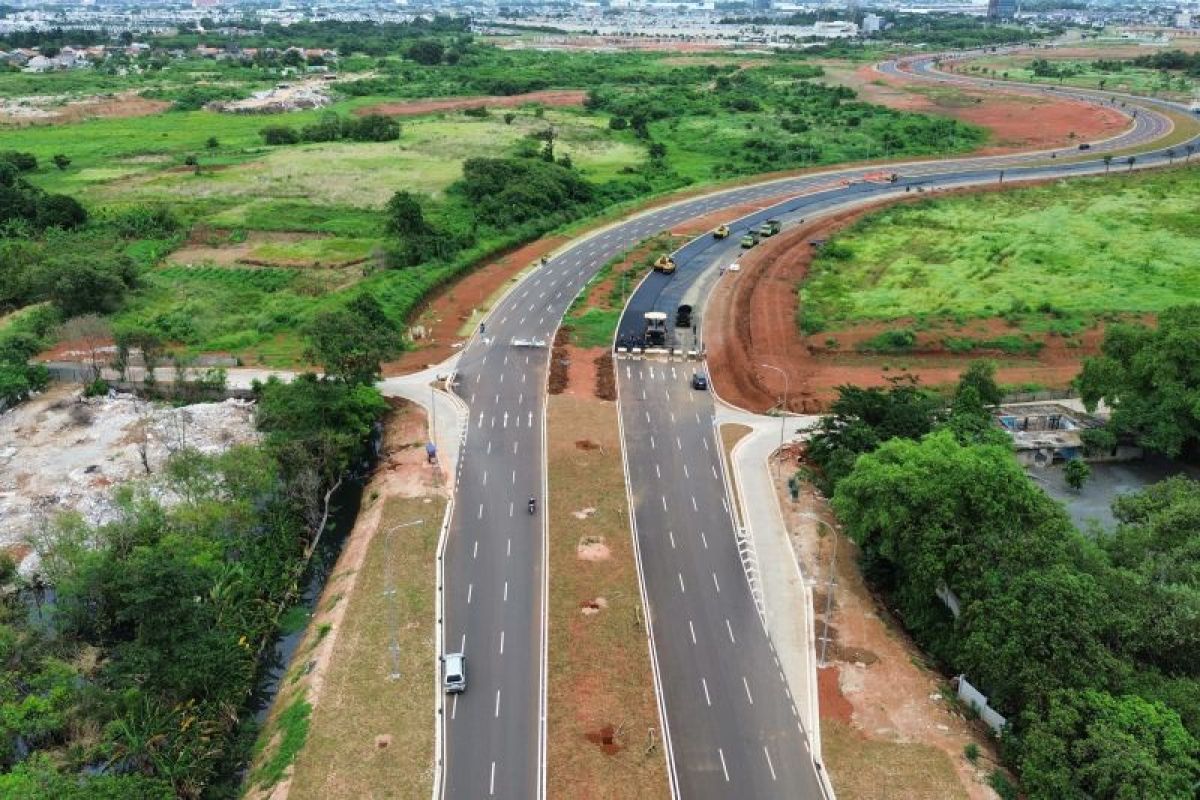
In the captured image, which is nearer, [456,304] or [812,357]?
[812,357]

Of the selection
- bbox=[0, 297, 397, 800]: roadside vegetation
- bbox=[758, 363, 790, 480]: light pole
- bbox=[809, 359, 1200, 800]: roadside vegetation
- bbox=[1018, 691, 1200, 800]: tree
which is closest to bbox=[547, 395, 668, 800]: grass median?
bbox=[758, 363, 790, 480]: light pole

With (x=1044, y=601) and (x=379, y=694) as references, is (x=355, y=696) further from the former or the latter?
(x=1044, y=601)

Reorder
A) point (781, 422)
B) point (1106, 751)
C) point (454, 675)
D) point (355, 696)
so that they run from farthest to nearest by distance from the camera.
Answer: point (781, 422), point (454, 675), point (355, 696), point (1106, 751)

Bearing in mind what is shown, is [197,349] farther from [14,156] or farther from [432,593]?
[14,156]

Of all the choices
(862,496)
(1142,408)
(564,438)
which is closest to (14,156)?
(564,438)

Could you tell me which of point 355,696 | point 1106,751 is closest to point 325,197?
point 355,696

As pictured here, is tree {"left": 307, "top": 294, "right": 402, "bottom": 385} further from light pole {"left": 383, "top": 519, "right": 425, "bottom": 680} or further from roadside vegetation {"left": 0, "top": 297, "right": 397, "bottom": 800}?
light pole {"left": 383, "top": 519, "right": 425, "bottom": 680}

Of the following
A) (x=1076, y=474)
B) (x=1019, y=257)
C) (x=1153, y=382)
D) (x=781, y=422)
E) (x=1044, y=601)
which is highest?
(x=1019, y=257)

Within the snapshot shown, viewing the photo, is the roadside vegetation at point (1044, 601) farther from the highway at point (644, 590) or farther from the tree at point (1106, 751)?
the highway at point (644, 590)
